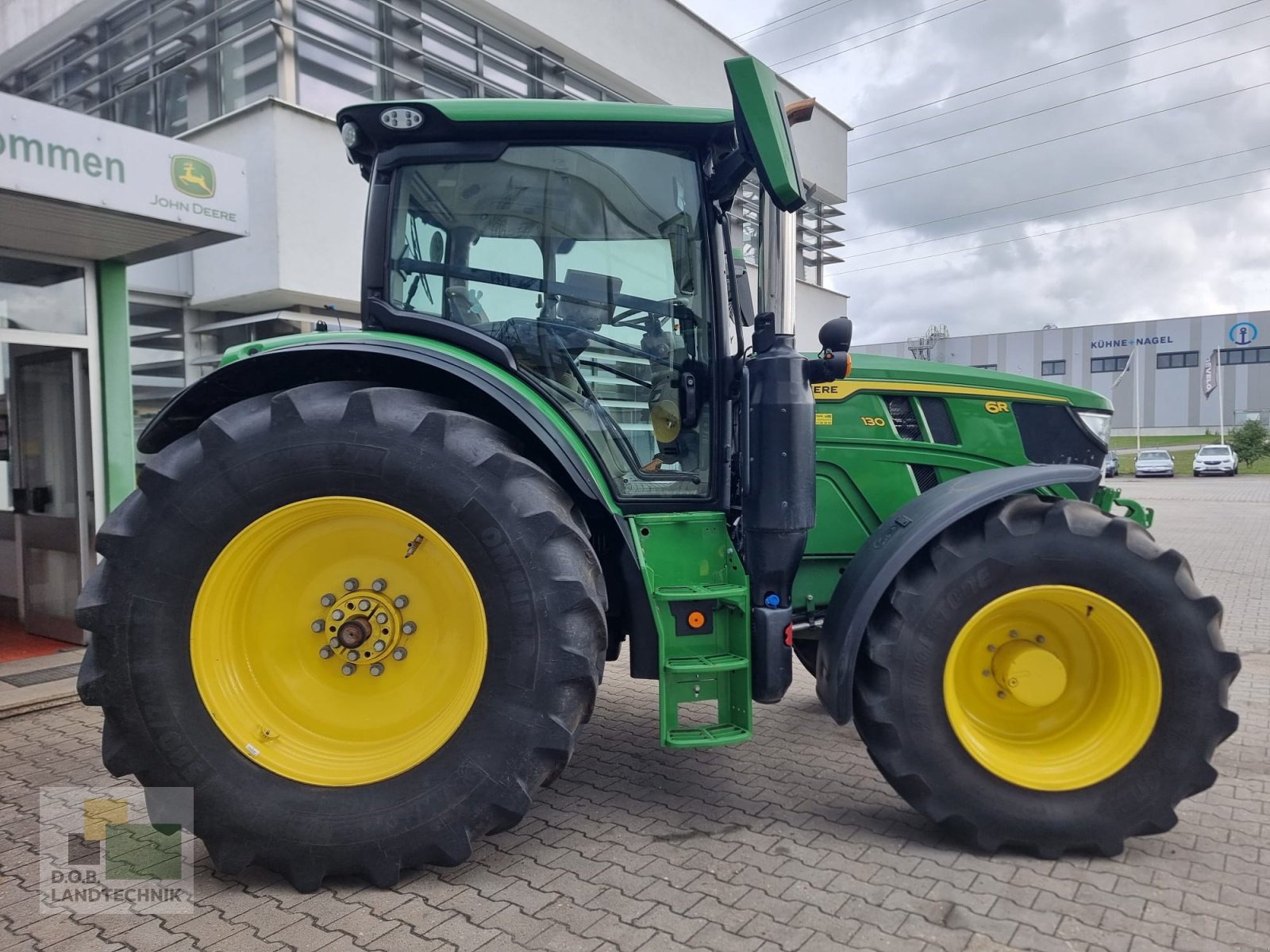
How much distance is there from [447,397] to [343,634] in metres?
0.85

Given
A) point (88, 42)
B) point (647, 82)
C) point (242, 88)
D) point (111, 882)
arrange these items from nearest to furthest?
1. point (111, 882)
2. point (242, 88)
3. point (88, 42)
4. point (647, 82)

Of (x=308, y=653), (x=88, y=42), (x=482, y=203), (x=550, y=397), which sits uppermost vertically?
(x=88, y=42)

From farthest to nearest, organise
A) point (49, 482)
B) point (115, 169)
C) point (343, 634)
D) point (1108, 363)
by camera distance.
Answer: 1. point (1108, 363)
2. point (49, 482)
3. point (115, 169)
4. point (343, 634)

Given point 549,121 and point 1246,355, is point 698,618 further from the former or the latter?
point 1246,355

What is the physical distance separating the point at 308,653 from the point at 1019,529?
2377 mm

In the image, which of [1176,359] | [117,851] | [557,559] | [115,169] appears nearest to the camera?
[557,559]

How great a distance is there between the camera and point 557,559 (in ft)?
8.21

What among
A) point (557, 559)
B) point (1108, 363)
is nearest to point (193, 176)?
point (557, 559)

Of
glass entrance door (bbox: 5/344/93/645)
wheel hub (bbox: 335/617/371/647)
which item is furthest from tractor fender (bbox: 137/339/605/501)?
glass entrance door (bbox: 5/344/93/645)

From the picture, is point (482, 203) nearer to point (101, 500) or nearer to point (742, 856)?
point (742, 856)

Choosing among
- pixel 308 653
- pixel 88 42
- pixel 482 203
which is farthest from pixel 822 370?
pixel 88 42

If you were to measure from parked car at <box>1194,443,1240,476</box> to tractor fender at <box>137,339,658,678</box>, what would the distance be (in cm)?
3603

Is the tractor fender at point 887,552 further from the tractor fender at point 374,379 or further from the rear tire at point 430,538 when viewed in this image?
the tractor fender at point 374,379

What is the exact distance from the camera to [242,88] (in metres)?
8.23
